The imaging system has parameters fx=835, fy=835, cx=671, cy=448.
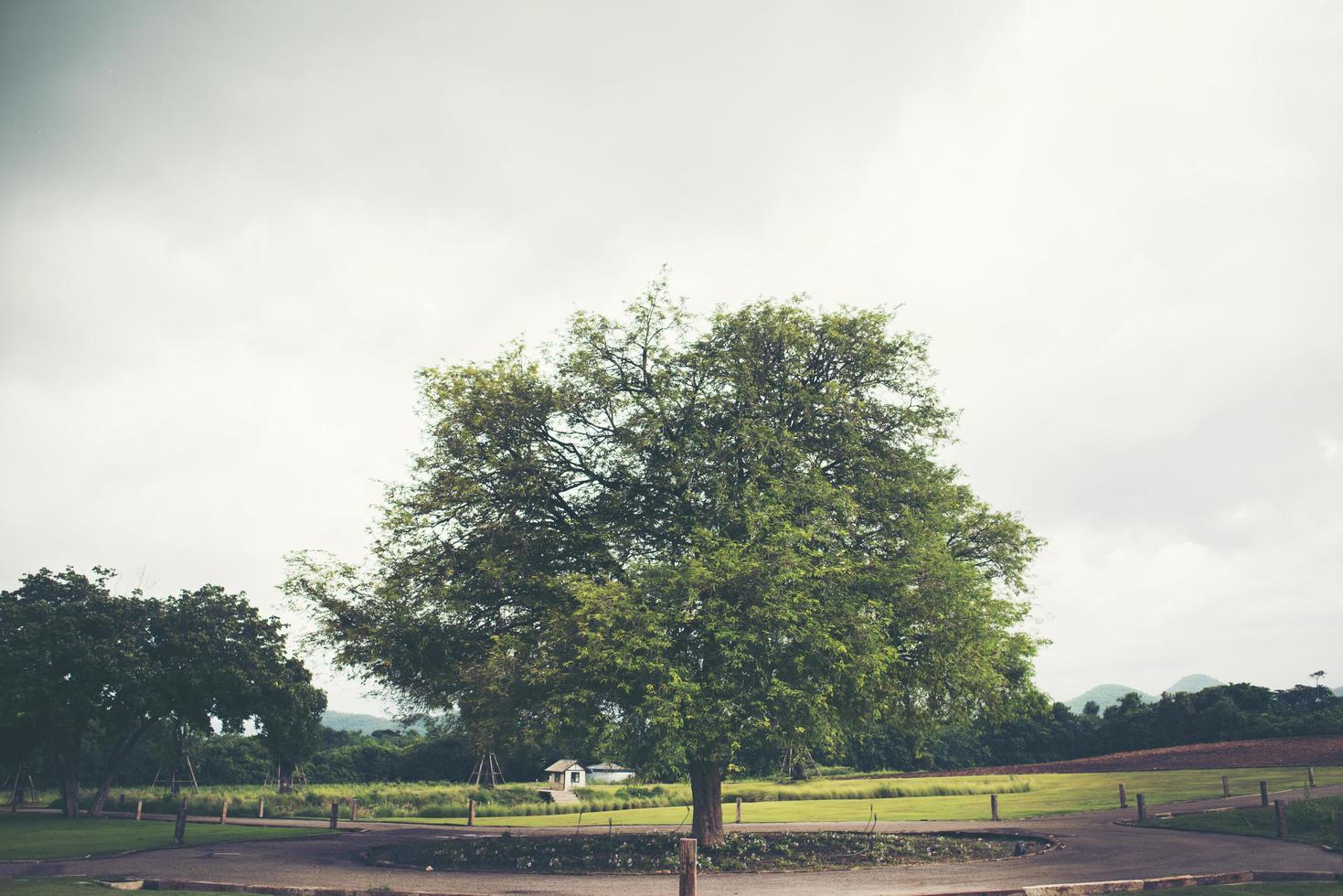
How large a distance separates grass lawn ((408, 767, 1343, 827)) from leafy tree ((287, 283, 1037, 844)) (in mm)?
14473

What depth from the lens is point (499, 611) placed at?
2623cm

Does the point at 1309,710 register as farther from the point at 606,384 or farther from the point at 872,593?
the point at 606,384

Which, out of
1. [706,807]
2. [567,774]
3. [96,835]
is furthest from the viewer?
[567,774]

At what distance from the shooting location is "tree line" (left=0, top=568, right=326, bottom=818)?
139 ft

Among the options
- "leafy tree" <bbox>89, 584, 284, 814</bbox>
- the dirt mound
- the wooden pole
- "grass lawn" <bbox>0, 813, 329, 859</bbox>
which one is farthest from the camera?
the dirt mound

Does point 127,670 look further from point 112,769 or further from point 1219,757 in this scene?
point 1219,757

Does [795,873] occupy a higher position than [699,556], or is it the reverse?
[699,556]

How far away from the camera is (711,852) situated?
2391 centimetres

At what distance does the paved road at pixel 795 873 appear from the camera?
59.2 feet

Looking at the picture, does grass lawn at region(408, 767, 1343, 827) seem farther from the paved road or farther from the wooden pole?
the wooden pole

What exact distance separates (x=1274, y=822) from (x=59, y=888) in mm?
32449

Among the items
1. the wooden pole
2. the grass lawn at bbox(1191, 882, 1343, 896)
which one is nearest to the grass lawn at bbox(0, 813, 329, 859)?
the wooden pole

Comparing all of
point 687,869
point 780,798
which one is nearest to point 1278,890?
point 687,869

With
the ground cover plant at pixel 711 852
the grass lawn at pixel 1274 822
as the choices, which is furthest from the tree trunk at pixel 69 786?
the grass lawn at pixel 1274 822
